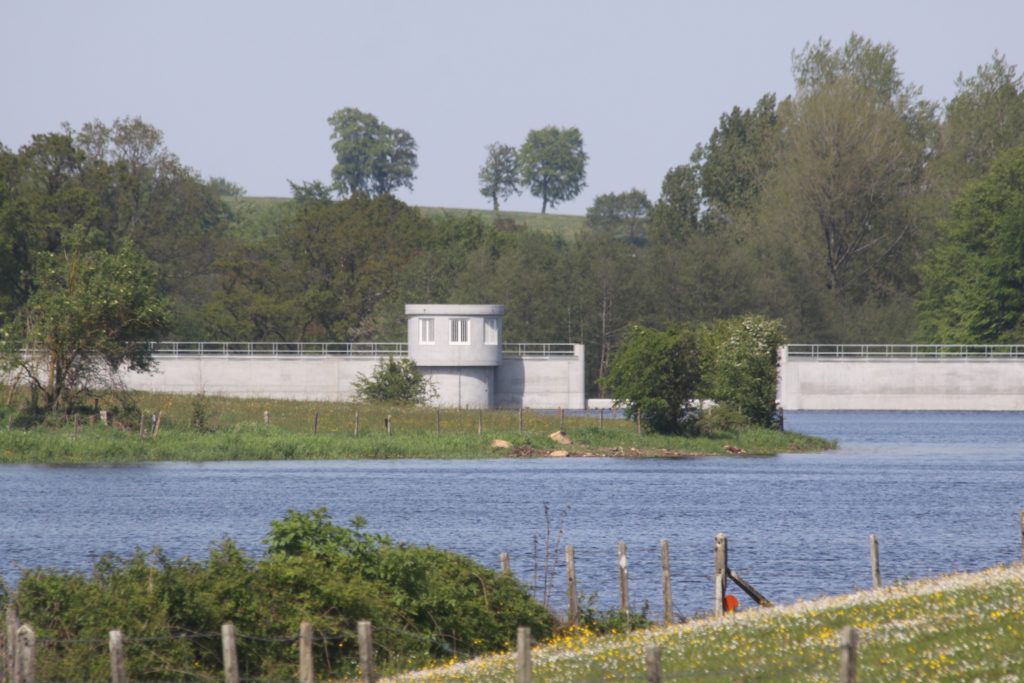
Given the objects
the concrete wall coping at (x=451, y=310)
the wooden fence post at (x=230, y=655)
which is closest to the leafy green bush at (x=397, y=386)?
the concrete wall coping at (x=451, y=310)

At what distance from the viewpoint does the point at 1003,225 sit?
→ 133 meters

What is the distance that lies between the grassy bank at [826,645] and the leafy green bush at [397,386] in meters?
82.6

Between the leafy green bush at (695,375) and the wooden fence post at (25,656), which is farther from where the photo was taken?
the leafy green bush at (695,375)

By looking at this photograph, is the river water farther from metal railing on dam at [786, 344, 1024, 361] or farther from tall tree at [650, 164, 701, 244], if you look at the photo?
tall tree at [650, 164, 701, 244]

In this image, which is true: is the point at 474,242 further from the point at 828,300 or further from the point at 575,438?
the point at 575,438

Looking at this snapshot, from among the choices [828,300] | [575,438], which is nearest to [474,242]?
[828,300]

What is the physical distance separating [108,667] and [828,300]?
403ft

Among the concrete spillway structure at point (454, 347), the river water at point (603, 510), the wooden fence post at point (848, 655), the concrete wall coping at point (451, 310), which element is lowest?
the river water at point (603, 510)

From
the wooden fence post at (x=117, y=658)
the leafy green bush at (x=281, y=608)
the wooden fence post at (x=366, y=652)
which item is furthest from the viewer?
the leafy green bush at (x=281, y=608)

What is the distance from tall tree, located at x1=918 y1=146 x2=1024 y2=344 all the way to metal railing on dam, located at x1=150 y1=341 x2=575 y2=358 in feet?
110

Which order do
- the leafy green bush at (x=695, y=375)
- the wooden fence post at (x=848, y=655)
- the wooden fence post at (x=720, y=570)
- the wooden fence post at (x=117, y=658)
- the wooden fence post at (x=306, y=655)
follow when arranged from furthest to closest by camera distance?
the leafy green bush at (x=695, y=375)
the wooden fence post at (x=720, y=570)
the wooden fence post at (x=306, y=655)
the wooden fence post at (x=117, y=658)
the wooden fence post at (x=848, y=655)

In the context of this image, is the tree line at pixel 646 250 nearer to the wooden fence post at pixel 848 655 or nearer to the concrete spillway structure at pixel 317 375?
the concrete spillway structure at pixel 317 375

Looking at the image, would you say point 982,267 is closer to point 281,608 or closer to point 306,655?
point 281,608

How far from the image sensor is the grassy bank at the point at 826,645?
19.2m
